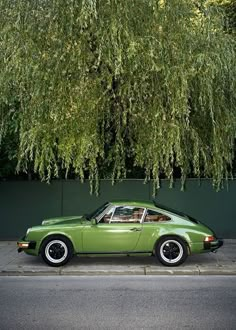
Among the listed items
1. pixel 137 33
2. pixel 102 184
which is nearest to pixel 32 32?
pixel 137 33

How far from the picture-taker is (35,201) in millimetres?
14070

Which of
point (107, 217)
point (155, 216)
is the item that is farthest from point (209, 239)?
point (107, 217)

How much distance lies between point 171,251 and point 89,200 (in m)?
4.67

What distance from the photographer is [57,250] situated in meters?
9.94

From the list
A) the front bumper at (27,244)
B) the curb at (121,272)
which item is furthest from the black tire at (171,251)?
the front bumper at (27,244)

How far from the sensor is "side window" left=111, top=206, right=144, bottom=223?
Answer: 996 centimetres

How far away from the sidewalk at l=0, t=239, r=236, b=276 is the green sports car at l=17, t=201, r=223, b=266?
29cm

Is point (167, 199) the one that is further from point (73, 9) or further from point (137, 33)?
point (73, 9)

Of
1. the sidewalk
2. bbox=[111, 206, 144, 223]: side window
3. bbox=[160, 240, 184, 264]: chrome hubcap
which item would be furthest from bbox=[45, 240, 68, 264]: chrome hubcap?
bbox=[160, 240, 184, 264]: chrome hubcap

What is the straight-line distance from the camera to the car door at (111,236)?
32.2ft

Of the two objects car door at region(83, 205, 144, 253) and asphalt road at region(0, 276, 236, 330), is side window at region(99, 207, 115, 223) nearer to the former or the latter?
car door at region(83, 205, 144, 253)

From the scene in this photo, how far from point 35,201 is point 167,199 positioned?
12.8ft

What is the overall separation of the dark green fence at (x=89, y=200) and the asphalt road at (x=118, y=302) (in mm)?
4903

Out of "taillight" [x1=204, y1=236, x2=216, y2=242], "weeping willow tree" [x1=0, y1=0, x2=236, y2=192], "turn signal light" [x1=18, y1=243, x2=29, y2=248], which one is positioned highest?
"weeping willow tree" [x1=0, y1=0, x2=236, y2=192]
